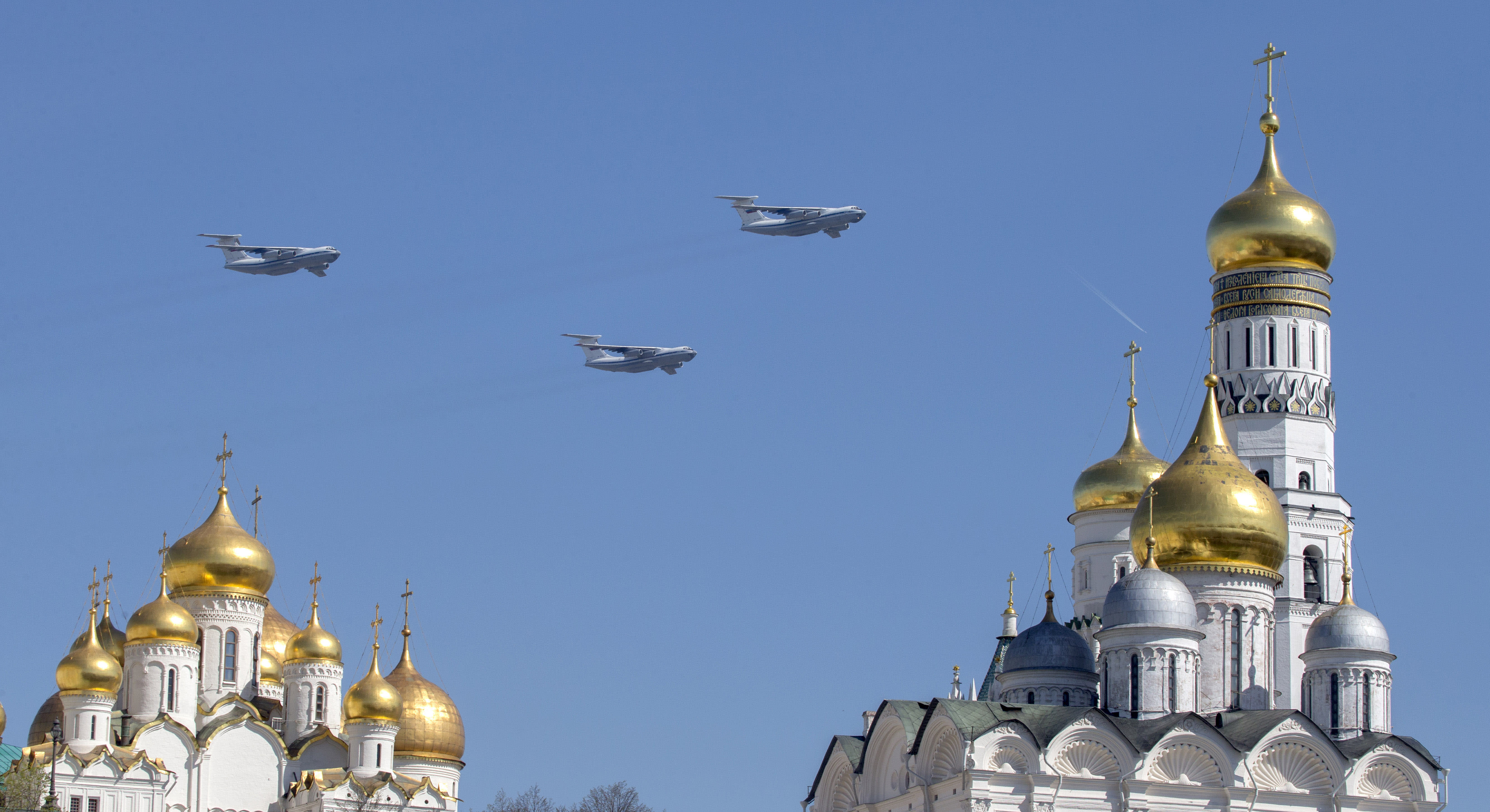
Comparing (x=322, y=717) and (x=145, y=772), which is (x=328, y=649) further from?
(x=145, y=772)

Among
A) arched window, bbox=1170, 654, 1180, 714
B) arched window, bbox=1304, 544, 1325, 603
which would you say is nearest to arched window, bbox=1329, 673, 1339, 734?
arched window, bbox=1170, 654, 1180, 714

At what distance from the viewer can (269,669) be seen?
57312 millimetres

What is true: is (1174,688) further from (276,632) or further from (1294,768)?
(276,632)

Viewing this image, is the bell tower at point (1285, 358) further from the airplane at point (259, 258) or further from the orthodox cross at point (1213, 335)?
the airplane at point (259, 258)

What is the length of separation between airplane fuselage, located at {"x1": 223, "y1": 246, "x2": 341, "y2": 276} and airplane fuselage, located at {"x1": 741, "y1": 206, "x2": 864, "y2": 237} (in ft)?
25.0

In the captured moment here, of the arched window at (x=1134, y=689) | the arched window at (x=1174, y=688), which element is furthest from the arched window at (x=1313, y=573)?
the arched window at (x=1134, y=689)

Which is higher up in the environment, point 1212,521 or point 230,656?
point 1212,521

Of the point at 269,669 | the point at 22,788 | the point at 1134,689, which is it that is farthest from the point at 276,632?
the point at 1134,689

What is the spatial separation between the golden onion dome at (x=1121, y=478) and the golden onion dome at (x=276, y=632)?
16750 mm

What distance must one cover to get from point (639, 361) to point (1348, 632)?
1342 cm

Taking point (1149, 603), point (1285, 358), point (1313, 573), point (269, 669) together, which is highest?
point (1285, 358)

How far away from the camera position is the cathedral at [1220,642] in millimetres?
45156

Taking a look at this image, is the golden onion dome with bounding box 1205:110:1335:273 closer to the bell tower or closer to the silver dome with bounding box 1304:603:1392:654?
the bell tower

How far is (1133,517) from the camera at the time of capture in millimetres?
51281
